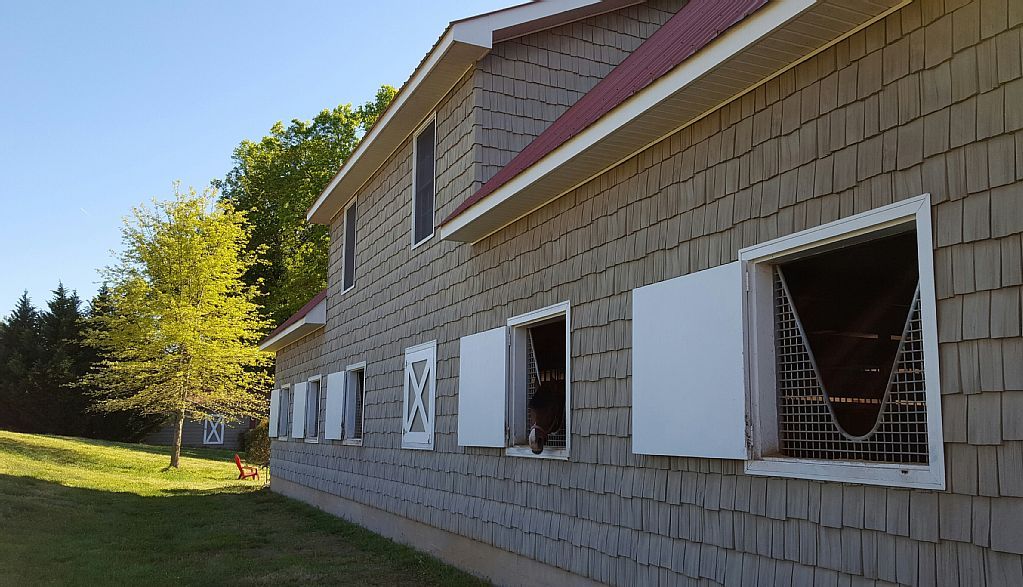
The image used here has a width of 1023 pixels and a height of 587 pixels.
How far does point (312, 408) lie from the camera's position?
15281 millimetres

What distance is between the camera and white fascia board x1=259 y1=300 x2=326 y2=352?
14.8m

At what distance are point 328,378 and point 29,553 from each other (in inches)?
221

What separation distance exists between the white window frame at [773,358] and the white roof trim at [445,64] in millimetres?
4905

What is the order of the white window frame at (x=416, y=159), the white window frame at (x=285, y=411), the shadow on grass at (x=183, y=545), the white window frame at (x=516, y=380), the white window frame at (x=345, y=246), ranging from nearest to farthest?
the white window frame at (x=516, y=380) < the shadow on grass at (x=183, y=545) < the white window frame at (x=416, y=159) < the white window frame at (x=345, y=246) < the white window frame at (x=285, y=411)

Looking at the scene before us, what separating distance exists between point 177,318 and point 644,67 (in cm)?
2027

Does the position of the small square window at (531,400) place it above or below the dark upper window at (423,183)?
below

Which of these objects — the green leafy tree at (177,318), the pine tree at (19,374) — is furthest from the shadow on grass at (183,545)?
the pine tree at (19,374)

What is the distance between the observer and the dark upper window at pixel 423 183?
999 cm

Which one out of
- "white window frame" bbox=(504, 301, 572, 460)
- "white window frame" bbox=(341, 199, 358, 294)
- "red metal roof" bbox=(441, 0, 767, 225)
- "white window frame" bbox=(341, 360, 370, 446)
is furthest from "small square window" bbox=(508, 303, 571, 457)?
"white window frame" bbox=(341, 199, 358, 294)

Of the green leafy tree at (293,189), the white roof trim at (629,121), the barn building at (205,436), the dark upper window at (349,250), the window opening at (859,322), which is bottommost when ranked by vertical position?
the barn building at (205,436)

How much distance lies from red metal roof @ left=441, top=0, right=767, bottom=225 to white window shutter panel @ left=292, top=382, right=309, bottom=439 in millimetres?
8550

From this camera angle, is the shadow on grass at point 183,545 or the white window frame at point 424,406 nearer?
the shadow on grass at point 183,545

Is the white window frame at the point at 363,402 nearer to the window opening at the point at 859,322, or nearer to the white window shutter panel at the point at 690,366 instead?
the window opening at the point at 859,322

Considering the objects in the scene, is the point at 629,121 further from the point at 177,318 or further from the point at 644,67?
the point at 177,318
